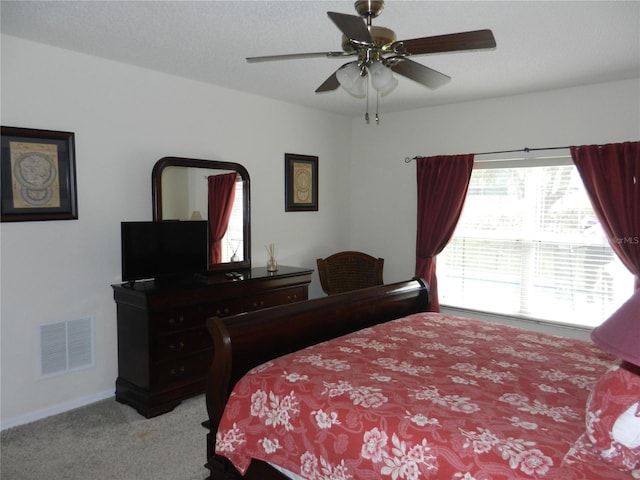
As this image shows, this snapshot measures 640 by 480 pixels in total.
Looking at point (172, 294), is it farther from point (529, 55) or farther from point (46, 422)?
point (529, 55)

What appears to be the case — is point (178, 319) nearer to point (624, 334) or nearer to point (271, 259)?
point (271, 259)

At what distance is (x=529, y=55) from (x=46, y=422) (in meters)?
4.07

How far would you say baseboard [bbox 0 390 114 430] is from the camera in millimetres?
2939

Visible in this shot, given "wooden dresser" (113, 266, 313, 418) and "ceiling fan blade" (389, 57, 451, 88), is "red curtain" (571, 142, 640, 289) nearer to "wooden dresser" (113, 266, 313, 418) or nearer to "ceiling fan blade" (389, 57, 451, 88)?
"ceiling fan blade" (389, 57, 451, 88)

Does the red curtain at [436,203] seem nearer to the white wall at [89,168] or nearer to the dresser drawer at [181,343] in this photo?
the white wall at [89,168]

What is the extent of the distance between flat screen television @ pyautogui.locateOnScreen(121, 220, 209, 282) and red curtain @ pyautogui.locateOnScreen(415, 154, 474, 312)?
221cm

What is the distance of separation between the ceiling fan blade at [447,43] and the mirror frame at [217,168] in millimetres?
2205

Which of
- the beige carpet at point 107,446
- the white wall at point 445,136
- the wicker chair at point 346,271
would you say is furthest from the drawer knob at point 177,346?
the white wall at point 445,136

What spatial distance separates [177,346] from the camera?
3270 mm

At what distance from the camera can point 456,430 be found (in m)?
1.52

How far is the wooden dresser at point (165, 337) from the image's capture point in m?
3.12

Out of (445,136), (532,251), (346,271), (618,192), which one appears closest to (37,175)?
(346,271)

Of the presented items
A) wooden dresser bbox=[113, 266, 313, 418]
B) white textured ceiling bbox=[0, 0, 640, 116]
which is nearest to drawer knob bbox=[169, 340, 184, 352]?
wooden dresser bbox=[113, 266, 313, 418]

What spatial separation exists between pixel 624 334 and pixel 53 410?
3.40m
